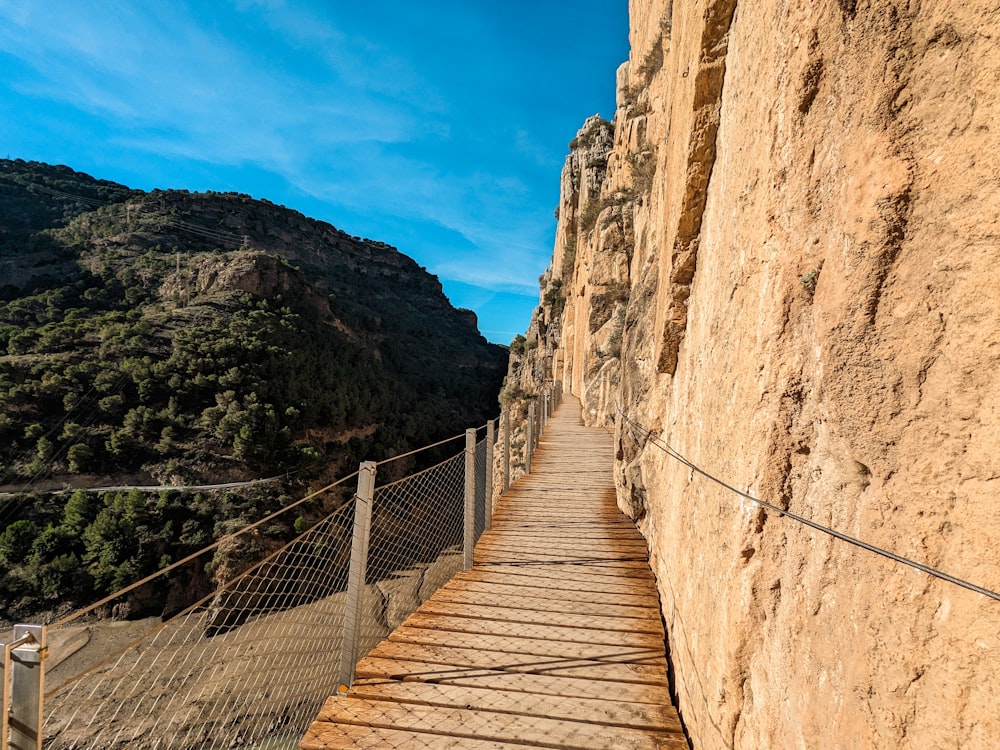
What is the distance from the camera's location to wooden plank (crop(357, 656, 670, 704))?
295 centimetres

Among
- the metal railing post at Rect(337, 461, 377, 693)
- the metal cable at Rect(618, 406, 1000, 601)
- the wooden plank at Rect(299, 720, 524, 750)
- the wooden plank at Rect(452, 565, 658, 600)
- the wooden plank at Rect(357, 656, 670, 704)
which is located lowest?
the wooden plank at Rect(299, 720, 524, 750)

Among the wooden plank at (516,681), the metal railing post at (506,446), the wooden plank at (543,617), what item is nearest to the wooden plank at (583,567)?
the wooden plank at (543,617)

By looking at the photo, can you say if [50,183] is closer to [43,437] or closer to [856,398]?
[43,437]

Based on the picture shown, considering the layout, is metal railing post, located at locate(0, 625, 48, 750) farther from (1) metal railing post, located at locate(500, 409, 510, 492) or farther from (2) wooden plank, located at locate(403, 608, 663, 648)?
(1) metal railing post, located at locate(500, 409, 510, 492)

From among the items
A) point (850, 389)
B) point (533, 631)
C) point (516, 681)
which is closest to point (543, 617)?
point (533, 631)

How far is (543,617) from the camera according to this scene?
12.7 feet

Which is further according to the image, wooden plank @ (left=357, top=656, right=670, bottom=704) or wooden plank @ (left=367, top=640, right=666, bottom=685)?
wooden plank @ (left=367, top=640, right=666, bottom=685)

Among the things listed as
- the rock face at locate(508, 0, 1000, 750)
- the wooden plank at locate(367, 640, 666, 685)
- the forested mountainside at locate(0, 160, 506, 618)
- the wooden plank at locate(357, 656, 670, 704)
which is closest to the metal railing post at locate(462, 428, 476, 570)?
the wooden plank at locate(367, 640, 666, 685)

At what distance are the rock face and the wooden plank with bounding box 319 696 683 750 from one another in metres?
0.40

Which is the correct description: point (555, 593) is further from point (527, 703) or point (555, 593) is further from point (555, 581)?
point (527, 703)

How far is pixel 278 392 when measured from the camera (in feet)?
95.7

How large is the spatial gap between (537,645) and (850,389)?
2.95 meters

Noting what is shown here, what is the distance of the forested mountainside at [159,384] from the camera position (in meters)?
19.5

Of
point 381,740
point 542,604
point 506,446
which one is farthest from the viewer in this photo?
point 506,446
